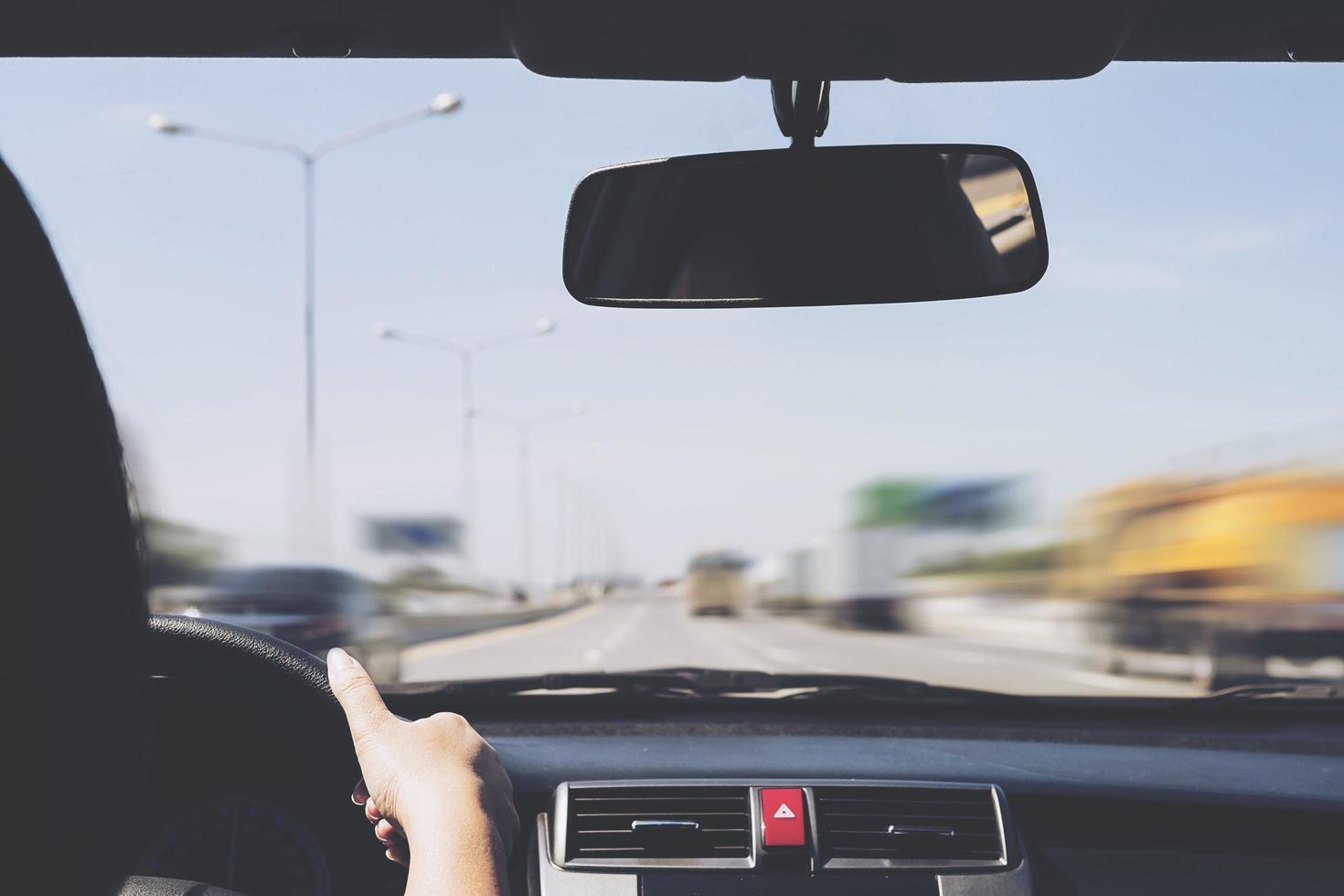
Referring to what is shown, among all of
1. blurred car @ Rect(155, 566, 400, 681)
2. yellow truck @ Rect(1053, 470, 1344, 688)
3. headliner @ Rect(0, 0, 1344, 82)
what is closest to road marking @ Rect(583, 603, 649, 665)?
blurred car @ Rect(155, 566, 400, 681)

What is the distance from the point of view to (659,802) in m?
3.94

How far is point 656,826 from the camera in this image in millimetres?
3861

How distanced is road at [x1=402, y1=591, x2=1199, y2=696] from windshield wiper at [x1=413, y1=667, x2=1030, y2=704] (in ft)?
20.5

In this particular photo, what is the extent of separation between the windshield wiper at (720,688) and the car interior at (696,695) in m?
0.01

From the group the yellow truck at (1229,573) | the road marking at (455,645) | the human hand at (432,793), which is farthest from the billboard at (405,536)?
the human hand at (432,793)

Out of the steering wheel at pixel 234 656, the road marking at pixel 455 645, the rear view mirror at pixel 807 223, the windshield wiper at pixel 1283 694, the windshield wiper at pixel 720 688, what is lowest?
the road marking at pixel 455 645

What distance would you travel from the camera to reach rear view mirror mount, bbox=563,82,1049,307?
10.8 feet

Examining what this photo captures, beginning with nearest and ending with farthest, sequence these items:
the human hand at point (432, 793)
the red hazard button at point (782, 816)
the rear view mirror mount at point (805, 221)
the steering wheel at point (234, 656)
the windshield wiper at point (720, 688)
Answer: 1. the human hand at point (432, 793)
2. the steering wheel at point (234, 656)
3. the rear view mirror mount at point (805, 221)
4. the red hazard button at point (782, 816)
5. the windshield wiper at point (720, 688)

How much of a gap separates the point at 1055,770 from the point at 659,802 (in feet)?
3.98

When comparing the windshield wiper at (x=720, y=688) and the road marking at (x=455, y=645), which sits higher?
the windshield wiper at (x=720, y=688)

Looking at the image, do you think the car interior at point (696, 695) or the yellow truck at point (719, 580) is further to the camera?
the yellow truck at point (719, 580)

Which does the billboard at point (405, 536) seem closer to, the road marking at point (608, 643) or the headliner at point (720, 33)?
the road marking at point (608, 643)

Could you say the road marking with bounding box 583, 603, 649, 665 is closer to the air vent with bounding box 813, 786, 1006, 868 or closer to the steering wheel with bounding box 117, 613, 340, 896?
the air vent with bounding box 813, 786, 1006, 868

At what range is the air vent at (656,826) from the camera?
3822 millimetres
